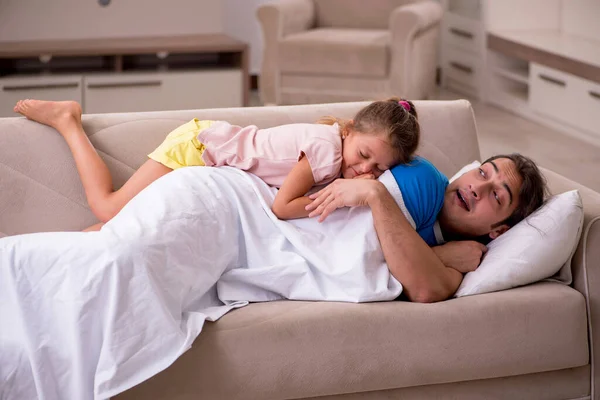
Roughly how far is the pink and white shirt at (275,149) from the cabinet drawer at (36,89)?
9.36 feet

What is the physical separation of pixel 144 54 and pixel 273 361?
146 inches

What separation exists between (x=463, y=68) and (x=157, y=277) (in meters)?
5.09

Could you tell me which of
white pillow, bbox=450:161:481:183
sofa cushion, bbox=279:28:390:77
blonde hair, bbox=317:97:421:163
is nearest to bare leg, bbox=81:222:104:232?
blonde hair, bbox=317:97:421:163

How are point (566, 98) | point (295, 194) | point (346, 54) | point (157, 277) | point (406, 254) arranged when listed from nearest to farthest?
point (157, 277) < point (406, 254) < point (295, 194) < point (566, 98) < point (346, 54)

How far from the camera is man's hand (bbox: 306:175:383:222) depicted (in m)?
2.02

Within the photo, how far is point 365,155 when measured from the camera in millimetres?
2113

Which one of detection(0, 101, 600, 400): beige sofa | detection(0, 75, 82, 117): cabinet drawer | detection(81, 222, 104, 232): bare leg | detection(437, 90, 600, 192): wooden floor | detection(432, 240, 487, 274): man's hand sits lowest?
detection(437, 90, 600, 192): wooden floor

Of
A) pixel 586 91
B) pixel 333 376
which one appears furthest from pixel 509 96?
pixel 333 376

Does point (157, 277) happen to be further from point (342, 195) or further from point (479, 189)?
point (479, 189)

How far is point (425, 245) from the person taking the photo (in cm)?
202

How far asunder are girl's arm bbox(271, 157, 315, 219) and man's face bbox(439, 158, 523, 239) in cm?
35

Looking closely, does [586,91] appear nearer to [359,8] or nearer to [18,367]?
[359,8]

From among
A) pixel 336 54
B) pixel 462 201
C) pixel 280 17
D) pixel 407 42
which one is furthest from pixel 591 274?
pixel 280 17

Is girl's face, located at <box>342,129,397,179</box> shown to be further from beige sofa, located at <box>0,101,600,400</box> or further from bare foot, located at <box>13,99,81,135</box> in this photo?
bare foot, located at <box>13,99,81,135</box>
